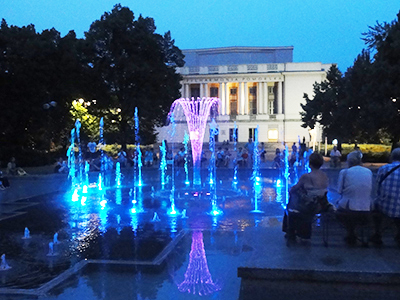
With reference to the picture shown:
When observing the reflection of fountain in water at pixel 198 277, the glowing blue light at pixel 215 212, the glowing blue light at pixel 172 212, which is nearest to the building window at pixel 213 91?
the glowing blue light at pixel 172 212

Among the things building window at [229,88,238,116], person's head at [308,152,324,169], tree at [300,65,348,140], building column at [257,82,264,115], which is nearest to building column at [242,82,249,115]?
building column at [257,82,264,115]

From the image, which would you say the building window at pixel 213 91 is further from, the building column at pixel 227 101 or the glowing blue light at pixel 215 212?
the glowing blue light at pixel 215 212

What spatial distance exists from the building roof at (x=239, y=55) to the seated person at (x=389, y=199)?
64703 mm

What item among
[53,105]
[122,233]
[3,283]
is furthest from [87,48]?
[3,283]

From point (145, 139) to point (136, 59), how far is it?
14903 millimetres

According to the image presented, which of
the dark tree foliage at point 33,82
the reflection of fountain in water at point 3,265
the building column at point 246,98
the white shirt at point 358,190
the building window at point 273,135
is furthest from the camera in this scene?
the building column at point 246,98

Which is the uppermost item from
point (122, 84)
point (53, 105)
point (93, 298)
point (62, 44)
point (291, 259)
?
point (62, 44)

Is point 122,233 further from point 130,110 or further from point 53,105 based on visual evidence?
point 130,110

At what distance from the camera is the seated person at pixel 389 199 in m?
4.93

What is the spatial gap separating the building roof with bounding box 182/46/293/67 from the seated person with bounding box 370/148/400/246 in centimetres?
6470

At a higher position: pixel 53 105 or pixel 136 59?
pixel 136 59

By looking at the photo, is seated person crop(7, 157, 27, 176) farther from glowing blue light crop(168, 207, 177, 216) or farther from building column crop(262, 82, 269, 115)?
building column crop(262, 82, 269, 115)

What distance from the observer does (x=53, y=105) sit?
26594mm

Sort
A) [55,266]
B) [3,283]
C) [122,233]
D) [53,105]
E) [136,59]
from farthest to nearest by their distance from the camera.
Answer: [136,59] → [53,105] → [122,233] → [55,266] → [3,283]
